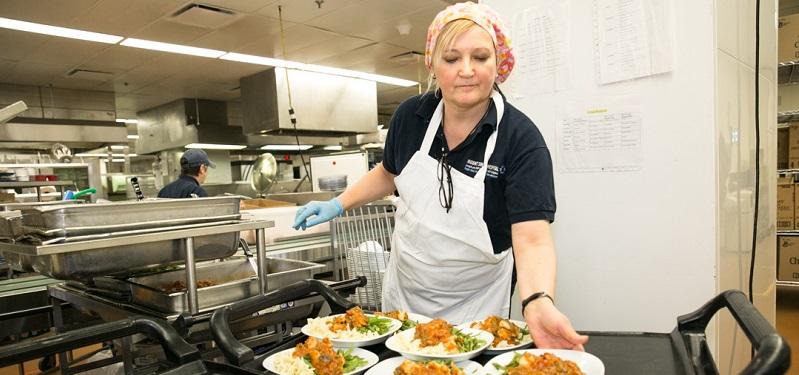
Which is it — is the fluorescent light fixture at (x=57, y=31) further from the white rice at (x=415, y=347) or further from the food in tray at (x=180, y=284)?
the white rice at (x=415, y=347)

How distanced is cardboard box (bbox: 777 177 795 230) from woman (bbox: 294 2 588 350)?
14.0 ft

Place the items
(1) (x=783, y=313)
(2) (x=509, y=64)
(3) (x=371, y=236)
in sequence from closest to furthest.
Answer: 1. (2) (x=509, y=64)
2. (3) (x=371, y=236)
3. (1) (x=783, y=313)

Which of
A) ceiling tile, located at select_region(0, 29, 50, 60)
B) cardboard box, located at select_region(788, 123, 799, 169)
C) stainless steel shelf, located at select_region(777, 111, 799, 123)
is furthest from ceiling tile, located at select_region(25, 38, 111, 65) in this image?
cardboard box, located at select_region(788, 123, 799, 169)

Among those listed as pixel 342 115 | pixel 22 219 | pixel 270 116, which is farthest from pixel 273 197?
pixel 22 219

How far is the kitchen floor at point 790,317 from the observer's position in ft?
11.2

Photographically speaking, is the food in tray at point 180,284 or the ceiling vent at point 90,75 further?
the ceiling vent at point 90,75

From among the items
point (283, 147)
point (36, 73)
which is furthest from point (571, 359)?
point (283, 147)

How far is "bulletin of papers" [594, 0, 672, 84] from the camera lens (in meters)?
1.58

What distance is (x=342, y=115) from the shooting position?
711 centimetres

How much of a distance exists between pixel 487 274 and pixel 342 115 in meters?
5.89

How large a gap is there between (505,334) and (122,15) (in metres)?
4.74

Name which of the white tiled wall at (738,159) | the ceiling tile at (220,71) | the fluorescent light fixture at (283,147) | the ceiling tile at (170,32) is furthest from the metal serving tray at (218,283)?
the fluorescent light fixture at (283,147)

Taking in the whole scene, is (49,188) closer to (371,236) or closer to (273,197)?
(273,197)

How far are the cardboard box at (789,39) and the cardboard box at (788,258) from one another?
1.61m
